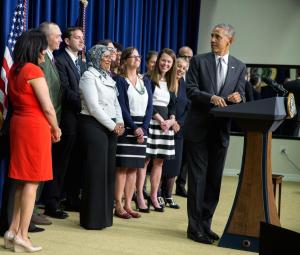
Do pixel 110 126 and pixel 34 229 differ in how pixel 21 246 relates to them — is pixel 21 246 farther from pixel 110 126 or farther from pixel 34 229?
pixel 110 126

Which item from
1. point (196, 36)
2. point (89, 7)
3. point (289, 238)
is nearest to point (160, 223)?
point (89, 7)

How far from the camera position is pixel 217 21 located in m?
8.47

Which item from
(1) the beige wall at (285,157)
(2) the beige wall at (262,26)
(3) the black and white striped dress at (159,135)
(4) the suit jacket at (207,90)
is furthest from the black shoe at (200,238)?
(2) the beige wall at (262,26)

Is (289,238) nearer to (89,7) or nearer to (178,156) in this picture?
(178,156)

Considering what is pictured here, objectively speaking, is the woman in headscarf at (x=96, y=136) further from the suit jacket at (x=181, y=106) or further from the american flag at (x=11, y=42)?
the suit jacket at (x=181, y=106)

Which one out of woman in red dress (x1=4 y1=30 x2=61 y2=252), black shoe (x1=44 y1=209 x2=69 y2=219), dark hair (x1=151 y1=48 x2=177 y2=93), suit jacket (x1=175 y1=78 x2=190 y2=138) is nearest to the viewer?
woman in red dress (x1=4 y1=30 x2=61 y2=252)

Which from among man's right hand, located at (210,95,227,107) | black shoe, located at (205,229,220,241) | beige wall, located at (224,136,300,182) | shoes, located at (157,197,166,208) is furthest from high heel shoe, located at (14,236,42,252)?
beige wall, located at (224,136,300,182)

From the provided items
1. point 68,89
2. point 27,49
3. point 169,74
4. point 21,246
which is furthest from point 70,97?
point 21,246

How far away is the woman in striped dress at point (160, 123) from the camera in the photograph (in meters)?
5.06

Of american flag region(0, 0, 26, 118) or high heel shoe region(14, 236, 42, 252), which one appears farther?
american flag region(0, 0, 26, 118)

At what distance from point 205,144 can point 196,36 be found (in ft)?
15.1

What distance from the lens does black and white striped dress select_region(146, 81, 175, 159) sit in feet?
16.7

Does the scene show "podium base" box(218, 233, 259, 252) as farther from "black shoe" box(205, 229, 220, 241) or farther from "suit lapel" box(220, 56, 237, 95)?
"suit lapel" box(220, 56, 237, 95)

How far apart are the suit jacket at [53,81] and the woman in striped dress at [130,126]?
0.51 meters
